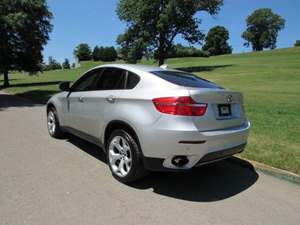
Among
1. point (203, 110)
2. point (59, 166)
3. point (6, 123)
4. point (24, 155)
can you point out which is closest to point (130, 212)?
point (203, 110)

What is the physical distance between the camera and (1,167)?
5422 millimetres

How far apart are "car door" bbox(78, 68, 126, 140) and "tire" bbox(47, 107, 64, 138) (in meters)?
1.57

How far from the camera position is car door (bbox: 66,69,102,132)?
594 cm

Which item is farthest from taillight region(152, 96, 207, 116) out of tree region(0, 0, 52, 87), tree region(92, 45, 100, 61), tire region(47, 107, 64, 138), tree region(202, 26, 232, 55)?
tree region(202, 26, 232, 55)

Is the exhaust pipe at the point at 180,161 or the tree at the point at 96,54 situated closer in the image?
the exhaust pipe at the point at 180,161

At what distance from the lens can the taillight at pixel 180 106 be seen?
425 cm

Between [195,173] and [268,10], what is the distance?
372 feet

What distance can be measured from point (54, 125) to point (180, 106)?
13.1 ft

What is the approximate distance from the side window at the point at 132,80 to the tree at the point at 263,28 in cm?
10914

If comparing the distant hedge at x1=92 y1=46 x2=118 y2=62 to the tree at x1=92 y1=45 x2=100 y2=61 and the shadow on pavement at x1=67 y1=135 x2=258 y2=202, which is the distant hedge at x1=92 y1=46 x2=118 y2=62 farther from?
the shadow on pavement at x1=67 y1=135 x2=258 y2=202

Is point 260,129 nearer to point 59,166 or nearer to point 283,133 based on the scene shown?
point 283,133

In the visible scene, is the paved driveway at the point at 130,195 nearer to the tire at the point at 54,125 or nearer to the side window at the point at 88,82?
the tire at the point at 54,125

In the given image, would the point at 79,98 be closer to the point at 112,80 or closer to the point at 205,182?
the point at 112,80

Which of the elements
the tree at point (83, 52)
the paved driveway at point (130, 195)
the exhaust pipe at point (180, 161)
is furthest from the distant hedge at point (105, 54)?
the exhaust pipe at point (180, 161)
